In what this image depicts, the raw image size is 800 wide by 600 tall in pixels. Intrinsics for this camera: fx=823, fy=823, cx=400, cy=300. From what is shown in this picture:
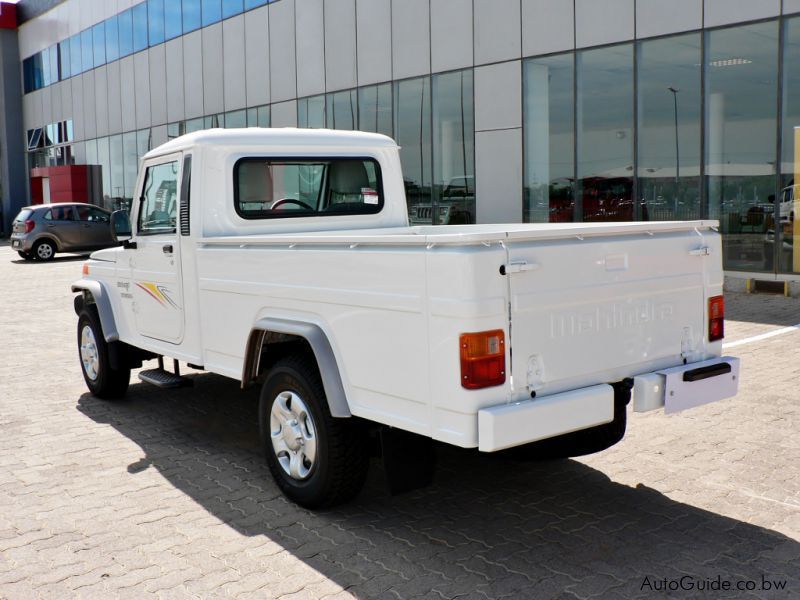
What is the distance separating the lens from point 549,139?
15.6 meters

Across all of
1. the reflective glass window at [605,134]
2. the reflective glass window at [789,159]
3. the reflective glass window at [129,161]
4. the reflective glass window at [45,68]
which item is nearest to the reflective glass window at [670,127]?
the reflective glass window at [605,134]

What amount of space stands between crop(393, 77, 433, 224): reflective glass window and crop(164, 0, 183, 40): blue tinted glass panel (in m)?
11.2

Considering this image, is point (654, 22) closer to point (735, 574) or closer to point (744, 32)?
point (744, 32)

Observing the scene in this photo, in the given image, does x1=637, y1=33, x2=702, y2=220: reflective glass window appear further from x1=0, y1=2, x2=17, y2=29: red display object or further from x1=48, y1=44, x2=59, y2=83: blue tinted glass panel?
x1=0, y1=2, x2=17, y2=29: red display object

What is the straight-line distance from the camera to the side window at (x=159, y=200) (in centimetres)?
579

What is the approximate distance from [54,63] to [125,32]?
8.78 metres

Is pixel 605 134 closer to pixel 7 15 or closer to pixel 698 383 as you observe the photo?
pixel 698 383

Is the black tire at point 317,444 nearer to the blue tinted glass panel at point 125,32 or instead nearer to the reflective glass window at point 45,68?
the blue tinted glass panel at point 125,32

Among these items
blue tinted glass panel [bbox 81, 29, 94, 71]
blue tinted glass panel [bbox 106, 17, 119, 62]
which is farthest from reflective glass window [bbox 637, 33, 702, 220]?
blue tinted glass panel [bbox 81, 29, 94, 71]

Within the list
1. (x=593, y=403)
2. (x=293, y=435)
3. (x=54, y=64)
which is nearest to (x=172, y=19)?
(x=54, y=64)

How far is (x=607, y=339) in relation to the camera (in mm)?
3941

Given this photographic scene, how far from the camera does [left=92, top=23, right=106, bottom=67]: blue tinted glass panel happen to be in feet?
104

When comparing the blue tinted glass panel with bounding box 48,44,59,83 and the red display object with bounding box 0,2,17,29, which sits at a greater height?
the red display object with bounding box 0,2,17,29

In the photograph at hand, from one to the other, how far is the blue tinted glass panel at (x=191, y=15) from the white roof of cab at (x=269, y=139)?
20.7 metres
